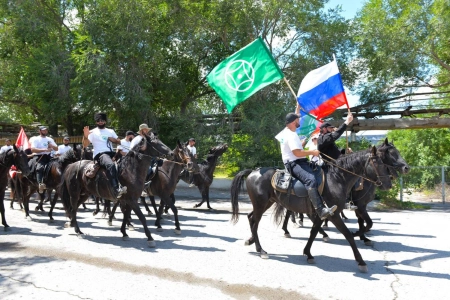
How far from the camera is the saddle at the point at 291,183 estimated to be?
7.46 meters

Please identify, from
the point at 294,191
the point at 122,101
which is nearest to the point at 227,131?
the point at 122,101

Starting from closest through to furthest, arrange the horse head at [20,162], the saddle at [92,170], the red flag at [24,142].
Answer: the saddle at [92,170]
the horse head at [20,162]
the red flag at [24,142]

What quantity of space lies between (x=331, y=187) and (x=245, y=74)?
3086 millimetres

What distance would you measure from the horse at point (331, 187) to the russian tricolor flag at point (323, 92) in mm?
2086

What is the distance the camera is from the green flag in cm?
896

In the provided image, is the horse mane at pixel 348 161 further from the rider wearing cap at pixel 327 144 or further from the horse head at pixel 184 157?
the horse head at pixel 184 157

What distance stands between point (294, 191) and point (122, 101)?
13702 millimetres

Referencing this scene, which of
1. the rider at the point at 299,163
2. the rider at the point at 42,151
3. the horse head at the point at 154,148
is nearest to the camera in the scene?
the rider at the point at 299,163

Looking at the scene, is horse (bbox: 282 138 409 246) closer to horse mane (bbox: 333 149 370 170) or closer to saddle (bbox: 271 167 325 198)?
horse mane (bbox: 333 149 370 170)

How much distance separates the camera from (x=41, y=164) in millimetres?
12594

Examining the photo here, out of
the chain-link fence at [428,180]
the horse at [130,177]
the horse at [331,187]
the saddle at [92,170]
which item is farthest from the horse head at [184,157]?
the chain-link fence at [428,180]

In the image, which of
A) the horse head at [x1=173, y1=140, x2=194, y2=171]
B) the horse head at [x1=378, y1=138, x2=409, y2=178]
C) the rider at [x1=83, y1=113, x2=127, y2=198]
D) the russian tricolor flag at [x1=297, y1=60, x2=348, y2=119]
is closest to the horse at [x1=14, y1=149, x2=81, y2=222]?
the rider at [x1=83, y1=113, x2=127, y2=198]

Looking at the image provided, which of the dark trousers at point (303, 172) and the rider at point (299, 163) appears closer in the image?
the rider at point (299, 163)

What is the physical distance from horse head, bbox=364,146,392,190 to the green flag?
2.48 meters
